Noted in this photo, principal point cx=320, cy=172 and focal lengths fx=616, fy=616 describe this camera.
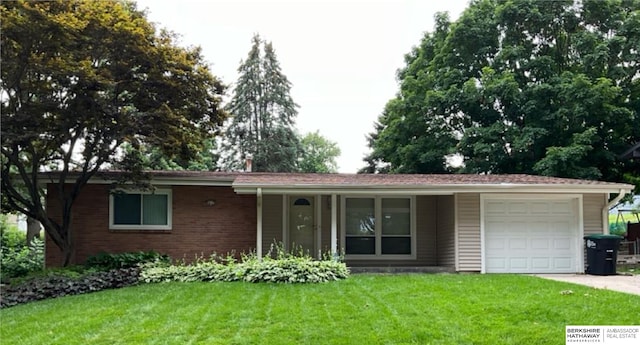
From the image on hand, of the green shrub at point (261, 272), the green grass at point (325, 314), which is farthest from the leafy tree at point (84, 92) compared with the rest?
the green grass at point (325, 314)

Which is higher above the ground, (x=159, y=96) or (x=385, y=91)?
(x=385, y=91)

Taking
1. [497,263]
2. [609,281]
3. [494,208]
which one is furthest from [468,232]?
[609,281]

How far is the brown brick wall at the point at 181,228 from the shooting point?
1481cm

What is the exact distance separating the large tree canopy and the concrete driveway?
754 centimetres

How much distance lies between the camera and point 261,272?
39.2ft

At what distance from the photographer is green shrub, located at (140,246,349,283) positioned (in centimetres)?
1172

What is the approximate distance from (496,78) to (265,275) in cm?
1431

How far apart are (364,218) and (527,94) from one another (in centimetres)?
995

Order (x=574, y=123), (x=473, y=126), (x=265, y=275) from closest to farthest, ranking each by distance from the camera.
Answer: (x=265, y=275), (x=574, y=123), (x=473, y=126)

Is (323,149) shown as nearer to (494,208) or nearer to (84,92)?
(494,208)

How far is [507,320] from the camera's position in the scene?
764 centimetres

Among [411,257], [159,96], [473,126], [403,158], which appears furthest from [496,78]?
[159,96]

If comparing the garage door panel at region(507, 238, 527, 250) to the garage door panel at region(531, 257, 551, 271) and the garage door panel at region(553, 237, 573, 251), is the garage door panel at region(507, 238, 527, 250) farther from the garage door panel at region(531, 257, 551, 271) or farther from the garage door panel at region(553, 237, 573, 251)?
the garage door panel at region(553, 237, 573, 251)

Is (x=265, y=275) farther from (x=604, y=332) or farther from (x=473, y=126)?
(x=473, y=126)
